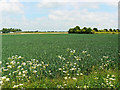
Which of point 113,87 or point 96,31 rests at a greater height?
point 96,31

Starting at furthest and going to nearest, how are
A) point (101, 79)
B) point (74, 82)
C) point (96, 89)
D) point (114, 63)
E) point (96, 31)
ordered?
point (96, 31) < point (114, 63) < point (101, 79) < point (74, 82) < point (96, 89)

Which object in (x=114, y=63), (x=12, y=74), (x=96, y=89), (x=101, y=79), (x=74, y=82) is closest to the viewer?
(x=96, y=89)

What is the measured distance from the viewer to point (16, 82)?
16.2ft

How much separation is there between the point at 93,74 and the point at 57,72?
1.47 metres

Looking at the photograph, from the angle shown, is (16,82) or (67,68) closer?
(16,82)

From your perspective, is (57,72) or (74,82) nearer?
(74,82)

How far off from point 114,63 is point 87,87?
322 cm

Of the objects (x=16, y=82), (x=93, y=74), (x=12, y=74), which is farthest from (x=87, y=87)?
(x=12, y=74)

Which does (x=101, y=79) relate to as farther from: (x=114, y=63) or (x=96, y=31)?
(x=96, y=31)

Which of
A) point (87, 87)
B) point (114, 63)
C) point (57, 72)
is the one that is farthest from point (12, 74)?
point (114, 63)

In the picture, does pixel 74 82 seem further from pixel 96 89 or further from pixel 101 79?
pixel 101 79

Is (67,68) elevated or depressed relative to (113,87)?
elevated

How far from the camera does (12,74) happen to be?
17.8 ft

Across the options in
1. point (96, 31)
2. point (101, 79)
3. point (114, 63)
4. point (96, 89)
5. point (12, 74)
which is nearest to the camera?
point (96, 89)
